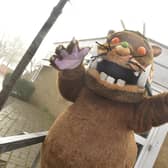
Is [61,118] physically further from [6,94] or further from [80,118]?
[6,94]

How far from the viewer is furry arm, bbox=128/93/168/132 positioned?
5.40 ft

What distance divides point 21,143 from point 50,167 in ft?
0.86

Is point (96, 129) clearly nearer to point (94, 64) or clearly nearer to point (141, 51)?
point (94, 64)

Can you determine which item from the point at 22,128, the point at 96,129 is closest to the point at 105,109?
the point at 96,129

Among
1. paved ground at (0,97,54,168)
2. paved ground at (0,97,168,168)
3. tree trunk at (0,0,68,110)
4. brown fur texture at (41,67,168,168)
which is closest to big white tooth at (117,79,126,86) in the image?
brown fur texture at (41,67,168,168)

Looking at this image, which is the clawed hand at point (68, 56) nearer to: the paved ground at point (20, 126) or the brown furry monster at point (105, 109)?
the brown furry monster at point (105, 109)

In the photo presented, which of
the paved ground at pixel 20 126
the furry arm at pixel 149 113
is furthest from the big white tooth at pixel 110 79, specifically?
the paved ground at pixel 20 126

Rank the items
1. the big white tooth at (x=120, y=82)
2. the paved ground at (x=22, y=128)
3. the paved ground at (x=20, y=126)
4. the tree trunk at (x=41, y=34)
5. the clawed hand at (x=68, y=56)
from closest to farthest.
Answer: the clawed hand at (x=68, y=56) < the big white tooth at (x=120, y=82) < the tree trunk at (x=41, y=34) < the paved ground at (x=22, y=128) < the paved ground at (x=20, y=126)

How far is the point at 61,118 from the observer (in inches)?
69.5

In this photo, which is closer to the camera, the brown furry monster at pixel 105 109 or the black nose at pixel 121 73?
the brown furry monster at pixel 105 109

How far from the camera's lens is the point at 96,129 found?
5.32 ft

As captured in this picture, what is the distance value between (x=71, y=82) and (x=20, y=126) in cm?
546

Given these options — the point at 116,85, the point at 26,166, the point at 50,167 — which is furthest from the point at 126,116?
the point at 26,166

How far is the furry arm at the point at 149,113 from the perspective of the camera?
165 centimetres
